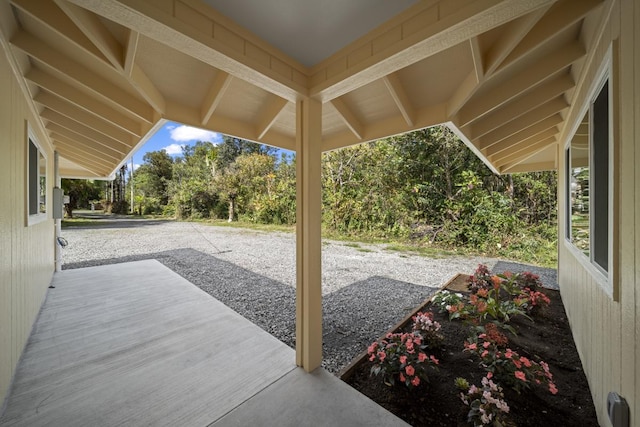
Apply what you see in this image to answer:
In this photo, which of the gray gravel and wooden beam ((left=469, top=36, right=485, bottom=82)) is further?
the gray gravel

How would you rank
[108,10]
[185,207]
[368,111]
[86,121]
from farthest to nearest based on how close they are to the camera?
[185,207] → [86,121] → [368,111] → [108,10]

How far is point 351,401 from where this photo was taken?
62.0 inches

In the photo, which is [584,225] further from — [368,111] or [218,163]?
[218,163]

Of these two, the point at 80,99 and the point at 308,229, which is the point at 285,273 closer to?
the point at 308,229

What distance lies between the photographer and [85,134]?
3.04 meters

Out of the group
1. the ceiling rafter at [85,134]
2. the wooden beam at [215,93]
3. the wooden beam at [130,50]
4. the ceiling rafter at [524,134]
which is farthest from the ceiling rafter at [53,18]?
the ceiling rafter at [524,134]

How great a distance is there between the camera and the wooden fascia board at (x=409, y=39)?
3.38 ft

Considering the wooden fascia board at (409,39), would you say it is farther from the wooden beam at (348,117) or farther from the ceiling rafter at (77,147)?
the ceiling rafter at (77,147)

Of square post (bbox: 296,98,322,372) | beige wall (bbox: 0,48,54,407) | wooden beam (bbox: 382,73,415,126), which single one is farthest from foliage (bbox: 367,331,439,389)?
beige wall (bbox: 0,48,54,407)

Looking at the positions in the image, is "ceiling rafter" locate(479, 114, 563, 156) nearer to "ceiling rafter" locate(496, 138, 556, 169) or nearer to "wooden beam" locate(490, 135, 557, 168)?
"wooden beam" locate(490, 135, 557, 168)

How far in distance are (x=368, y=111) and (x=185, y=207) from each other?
13867 millimetres

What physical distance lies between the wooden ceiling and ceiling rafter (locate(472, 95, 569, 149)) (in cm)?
1

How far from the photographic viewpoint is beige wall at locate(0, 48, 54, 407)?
1.52 m

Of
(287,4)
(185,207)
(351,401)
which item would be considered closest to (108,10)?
(287,4)
